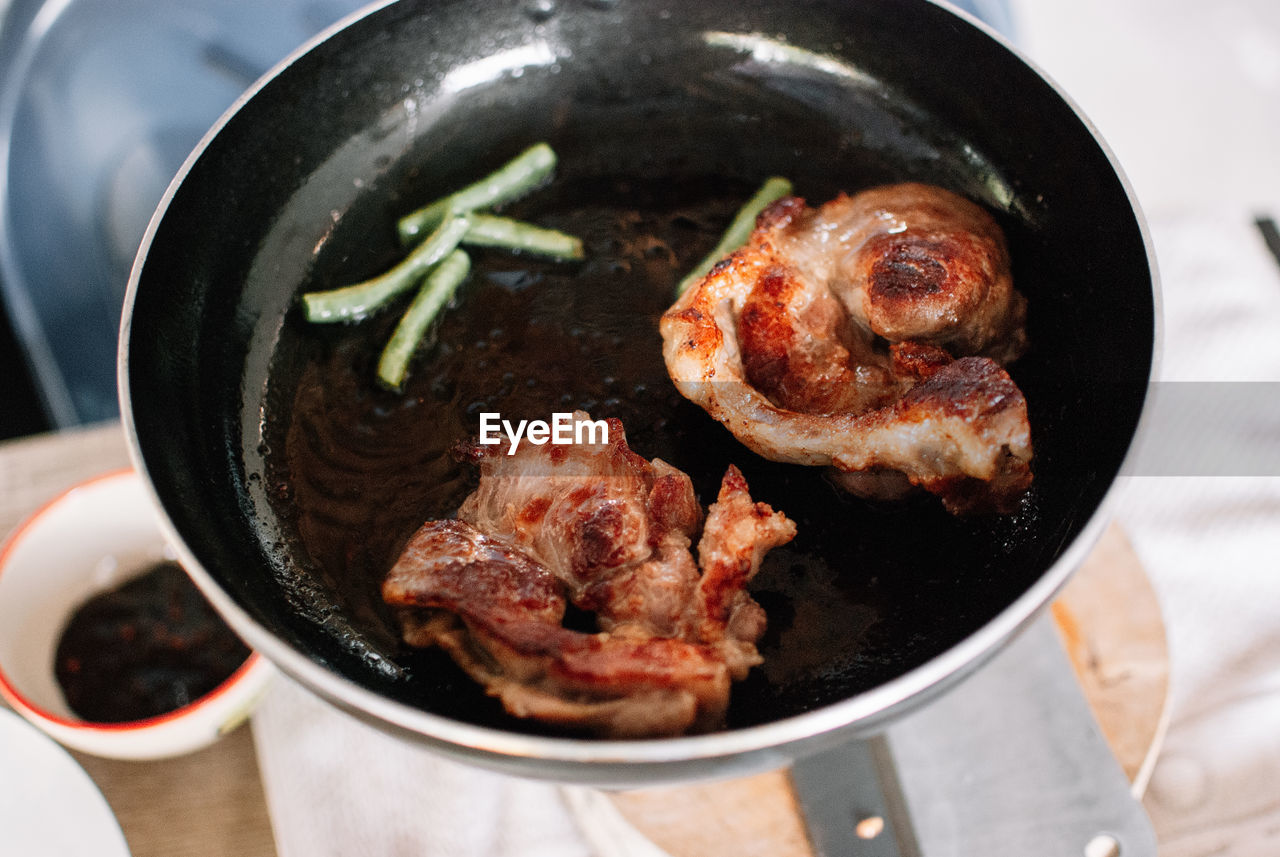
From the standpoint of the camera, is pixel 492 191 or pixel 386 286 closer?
pixel 386 286

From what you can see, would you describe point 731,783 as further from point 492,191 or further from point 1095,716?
point 492,191

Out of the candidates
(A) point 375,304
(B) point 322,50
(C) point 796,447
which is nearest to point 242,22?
(B) point 322,50

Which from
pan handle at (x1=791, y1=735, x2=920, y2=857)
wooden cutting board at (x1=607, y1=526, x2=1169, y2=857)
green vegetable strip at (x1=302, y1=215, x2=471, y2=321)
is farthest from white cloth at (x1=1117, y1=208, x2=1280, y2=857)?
green vegetable strip at (x1=302, y1=215, x2=471, y2=321)

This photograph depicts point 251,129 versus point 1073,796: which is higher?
point 251,129

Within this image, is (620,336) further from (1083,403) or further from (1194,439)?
(1194,439)

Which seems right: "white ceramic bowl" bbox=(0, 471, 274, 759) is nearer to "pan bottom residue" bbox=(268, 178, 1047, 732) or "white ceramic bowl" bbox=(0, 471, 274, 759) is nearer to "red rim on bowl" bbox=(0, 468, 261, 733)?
"red rim on bowl" bbox=(0, 468, 261, 733)

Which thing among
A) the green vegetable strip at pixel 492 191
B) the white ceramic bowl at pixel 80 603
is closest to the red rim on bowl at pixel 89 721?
the white ceramic bowl at pixel 80 603

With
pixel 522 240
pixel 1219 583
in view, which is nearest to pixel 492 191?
pixel 522 240
